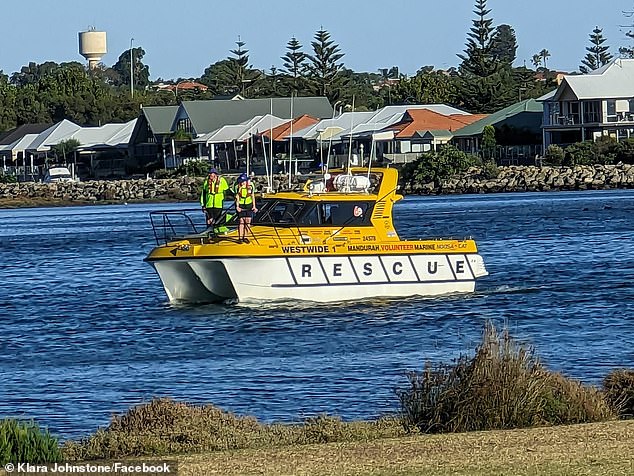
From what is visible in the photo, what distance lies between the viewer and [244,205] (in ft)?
88.2

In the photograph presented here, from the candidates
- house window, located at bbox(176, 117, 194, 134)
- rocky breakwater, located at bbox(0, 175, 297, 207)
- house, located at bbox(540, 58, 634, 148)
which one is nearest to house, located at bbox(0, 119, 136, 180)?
house window, located at bbox(176, 117, 194, 134)

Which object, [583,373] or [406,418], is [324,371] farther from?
[406,418]

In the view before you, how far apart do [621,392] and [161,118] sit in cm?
11005

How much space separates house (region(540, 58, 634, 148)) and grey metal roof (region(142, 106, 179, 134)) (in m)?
33.7

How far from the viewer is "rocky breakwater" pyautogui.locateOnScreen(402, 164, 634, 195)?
9162 cm

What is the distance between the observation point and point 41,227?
69.5m

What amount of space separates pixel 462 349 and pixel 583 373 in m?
3.06

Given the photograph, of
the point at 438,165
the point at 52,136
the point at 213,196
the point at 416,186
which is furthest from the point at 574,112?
the point at 213,196

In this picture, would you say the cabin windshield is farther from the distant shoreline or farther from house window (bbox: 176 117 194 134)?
house window (bbox: 176 117 194 134)

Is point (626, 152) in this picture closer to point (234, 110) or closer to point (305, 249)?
point (234, 110)

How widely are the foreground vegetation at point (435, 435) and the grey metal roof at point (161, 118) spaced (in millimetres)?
107578

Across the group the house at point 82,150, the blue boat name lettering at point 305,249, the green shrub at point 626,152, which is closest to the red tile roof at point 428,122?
the green shrub at point 626,152

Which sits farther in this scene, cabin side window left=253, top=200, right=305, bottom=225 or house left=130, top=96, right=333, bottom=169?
house left=130, top=96, right=333, bottom=169

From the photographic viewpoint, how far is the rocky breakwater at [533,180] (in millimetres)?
91625
